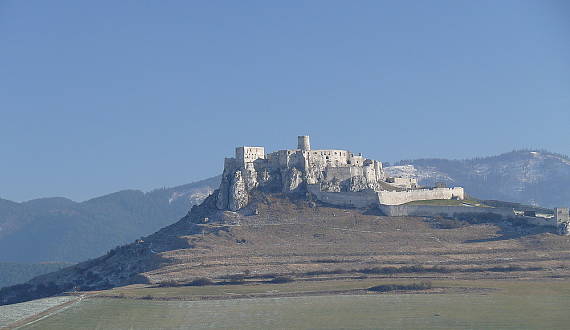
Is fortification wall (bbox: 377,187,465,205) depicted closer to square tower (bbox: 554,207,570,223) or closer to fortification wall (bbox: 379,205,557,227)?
fortification wall (bbox: 379,205,557,227)

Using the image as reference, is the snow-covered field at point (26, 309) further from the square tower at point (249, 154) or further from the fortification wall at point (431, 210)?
the fortification wall at point (431, 210)

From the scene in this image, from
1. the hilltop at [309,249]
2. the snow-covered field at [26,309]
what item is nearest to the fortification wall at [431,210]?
the hilltop at [309,249]

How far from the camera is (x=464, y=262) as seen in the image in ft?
380

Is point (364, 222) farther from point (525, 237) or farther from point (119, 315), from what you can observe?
point (119, 315)

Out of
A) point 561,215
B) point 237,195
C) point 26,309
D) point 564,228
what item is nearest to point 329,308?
point 26,309

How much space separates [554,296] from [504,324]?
48.5 ft

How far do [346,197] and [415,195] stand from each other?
1007cm

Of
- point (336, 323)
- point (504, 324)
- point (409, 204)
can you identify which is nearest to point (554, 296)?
point (504, 324)

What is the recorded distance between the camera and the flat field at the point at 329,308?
8719 cm

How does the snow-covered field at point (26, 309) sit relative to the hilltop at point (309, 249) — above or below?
below

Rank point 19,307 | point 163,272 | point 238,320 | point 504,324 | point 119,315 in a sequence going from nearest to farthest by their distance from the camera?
1. point 504,324
2. point 238,320
3. point 119,315
4. point 19,307
5. point 163,272

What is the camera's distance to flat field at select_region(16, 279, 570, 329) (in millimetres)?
87188

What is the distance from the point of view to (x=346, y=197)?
136750 millimetres

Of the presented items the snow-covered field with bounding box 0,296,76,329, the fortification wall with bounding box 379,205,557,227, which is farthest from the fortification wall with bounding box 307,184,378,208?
the snow-covered field with bounding box 0,296,76,329
